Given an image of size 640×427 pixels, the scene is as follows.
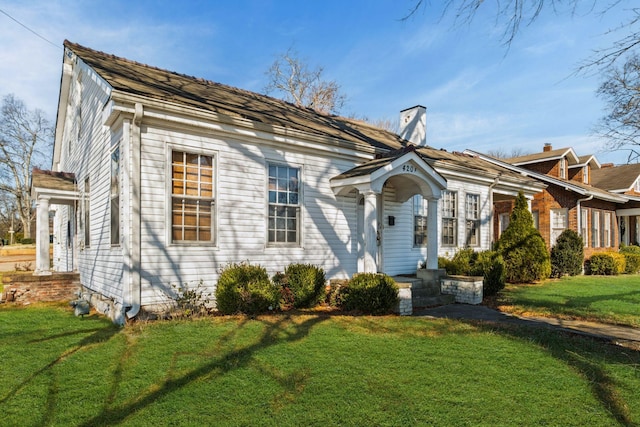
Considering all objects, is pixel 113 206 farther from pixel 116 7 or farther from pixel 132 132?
pixel 116 7

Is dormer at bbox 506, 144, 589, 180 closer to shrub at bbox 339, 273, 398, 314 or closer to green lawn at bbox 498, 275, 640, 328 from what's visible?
green lawn at bbox 498, 275, 640, 328

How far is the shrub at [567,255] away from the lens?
1606cm

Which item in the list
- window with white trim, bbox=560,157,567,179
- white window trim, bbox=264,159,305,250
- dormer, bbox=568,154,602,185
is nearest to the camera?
white window trim, bbox=264,159,305,250

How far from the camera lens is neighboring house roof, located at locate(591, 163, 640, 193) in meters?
23.7

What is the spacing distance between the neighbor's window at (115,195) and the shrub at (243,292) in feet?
7.14

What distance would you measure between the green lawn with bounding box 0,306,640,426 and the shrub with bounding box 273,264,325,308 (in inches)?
63.3

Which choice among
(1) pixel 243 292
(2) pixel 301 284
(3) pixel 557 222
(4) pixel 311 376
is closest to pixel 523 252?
(3) pixel 557 222

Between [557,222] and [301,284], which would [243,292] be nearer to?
[301,284]

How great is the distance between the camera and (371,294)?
7.65 m

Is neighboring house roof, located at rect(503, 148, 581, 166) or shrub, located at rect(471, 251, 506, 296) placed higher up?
neighboring house roof, located at rect(503, 148, 581, 166)

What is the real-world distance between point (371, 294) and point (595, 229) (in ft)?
57.7

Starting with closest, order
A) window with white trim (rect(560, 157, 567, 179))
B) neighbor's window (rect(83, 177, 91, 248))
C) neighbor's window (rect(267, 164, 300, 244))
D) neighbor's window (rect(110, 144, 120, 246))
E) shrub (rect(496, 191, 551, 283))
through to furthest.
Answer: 1. neighbor's window (rect(110, 144, 120, 246))
2. neighbor's window (rect(267, 164, 300, 244))
3. neighbor's window (rect(83, 177, 91, 248))
4. shrub (rect(496, 191, 551, 283))
5. window with white trim (rect(560, 157, 567, 179))

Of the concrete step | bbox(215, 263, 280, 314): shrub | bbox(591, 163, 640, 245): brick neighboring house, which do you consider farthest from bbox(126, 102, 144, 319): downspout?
bbox(591, 163, 640, 245): brick neighboring house

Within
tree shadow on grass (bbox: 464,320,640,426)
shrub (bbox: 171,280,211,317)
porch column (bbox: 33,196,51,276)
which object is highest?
porch column (bbox: 33,196,51,276)
